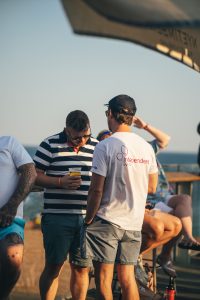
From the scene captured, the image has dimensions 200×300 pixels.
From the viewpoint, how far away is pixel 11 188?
5.05m

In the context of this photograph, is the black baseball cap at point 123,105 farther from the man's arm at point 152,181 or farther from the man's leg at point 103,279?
the man's leg at point 103,279

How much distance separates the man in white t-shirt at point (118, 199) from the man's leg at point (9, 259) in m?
0.52

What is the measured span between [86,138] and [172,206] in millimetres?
1138

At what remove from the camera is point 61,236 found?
577 centimetres

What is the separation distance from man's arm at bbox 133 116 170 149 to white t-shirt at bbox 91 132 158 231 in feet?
3.96

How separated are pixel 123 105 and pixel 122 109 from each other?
0.03m

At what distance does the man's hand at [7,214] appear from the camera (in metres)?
4.93

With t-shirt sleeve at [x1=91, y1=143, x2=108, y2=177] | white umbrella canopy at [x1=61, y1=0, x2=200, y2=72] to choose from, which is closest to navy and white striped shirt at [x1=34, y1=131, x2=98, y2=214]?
t-shirt sleeve at [x1=91, y1=143, x2=108, y2=177]

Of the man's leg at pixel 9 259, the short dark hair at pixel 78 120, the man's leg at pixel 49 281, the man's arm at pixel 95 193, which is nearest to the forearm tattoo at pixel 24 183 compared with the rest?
the man's leg at pixel 9 259

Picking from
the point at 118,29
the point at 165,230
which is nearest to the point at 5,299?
the point at 165,230

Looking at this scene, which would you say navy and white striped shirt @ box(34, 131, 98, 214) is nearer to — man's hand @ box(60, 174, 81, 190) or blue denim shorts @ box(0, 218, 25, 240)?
man's hand @ box(60, 174, 81, 190)

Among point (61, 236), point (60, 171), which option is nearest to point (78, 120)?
point (60, 171)

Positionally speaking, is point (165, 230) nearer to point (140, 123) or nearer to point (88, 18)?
point (140, 123)

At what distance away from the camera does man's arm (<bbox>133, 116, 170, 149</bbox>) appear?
6.44 meters
